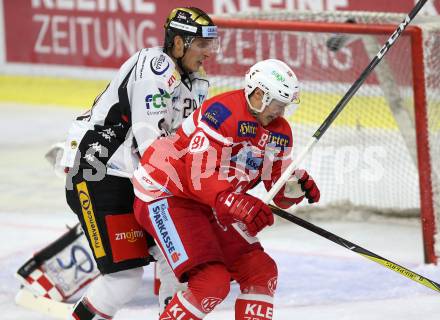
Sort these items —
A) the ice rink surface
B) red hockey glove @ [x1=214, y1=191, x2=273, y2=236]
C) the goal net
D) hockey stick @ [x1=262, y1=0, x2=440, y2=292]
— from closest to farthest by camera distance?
red hockey glove @ [x1=214, y1=191, x2=273, y2=236]
hockey stick @ [x1=262, y1=0, x2=440, y2=292]
the ice rink surface
the goal net

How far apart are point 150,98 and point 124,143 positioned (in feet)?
0.77

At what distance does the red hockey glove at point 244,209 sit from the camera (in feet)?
12.0

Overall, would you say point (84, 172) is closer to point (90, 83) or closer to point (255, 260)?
point (255, 260)

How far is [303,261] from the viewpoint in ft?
18.0

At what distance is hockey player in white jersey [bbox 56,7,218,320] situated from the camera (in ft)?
13.3

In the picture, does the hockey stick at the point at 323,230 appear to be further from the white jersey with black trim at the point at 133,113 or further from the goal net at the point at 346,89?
the goal net at the point at 346,89

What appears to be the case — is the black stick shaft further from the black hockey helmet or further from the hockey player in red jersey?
the black hockey helmet

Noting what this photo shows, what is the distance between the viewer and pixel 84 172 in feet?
13.6

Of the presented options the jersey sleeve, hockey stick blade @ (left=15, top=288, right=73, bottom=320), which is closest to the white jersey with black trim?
the jersey sleeve

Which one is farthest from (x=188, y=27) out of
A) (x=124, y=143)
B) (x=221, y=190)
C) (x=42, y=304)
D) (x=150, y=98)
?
(x=42, y=304)

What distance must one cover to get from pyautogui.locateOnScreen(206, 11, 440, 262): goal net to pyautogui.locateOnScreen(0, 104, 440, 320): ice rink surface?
218mm

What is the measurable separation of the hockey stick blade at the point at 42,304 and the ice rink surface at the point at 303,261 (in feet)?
0.13

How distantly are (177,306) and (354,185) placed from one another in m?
2.59

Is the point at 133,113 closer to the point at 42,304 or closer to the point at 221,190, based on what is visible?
the point at 221,190
